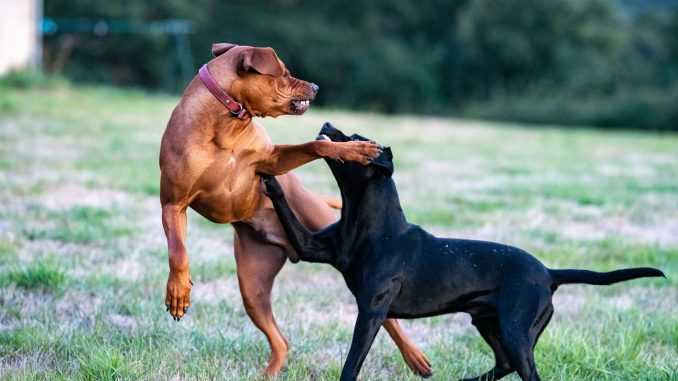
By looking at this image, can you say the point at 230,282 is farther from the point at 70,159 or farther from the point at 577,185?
the point at 577,185

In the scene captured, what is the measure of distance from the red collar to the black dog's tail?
51.6 inches

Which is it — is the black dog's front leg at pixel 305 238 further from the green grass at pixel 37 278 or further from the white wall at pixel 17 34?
the white wall at pixel 17 34

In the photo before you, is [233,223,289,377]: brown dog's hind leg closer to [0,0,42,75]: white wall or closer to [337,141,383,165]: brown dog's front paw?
[337,141,383,165]: brown dog's front paw

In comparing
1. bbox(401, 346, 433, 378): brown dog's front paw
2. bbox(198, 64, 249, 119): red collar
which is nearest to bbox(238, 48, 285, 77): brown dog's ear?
bbox(198, 64, 249, 119): red collar

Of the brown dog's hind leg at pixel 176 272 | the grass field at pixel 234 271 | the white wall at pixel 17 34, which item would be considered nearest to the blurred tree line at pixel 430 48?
the white wall at pixel 17 34

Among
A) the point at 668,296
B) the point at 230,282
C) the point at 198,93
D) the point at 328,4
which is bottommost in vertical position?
the point at 328,4

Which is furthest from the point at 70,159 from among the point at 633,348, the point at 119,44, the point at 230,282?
the point at 119,44

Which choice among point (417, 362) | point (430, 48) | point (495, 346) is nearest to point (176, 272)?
point (417, 362)

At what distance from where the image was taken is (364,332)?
311cm

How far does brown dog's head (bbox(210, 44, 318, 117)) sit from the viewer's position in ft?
11.0

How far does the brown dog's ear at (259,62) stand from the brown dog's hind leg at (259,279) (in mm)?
722

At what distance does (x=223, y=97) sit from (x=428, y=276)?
1027 millimetres

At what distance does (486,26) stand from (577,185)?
29471mm

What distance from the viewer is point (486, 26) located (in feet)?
125
